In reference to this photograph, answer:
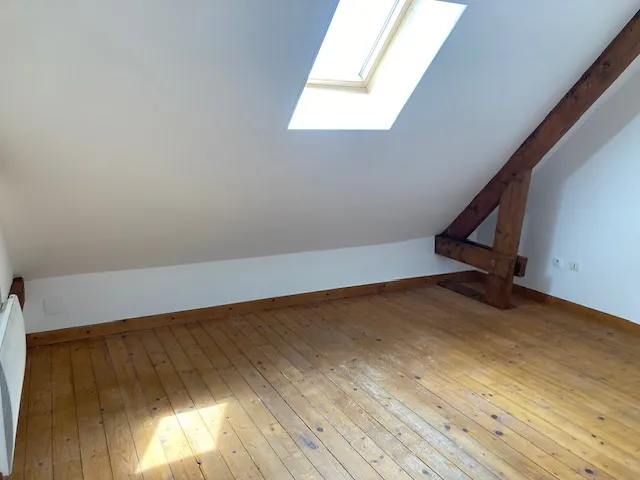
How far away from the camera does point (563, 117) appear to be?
3.25 meters

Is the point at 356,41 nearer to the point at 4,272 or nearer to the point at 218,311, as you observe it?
the point at 218,311

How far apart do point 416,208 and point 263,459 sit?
7.72 feet

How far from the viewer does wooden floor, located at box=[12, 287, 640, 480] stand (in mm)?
2096

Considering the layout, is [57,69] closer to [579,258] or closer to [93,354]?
[93,354]

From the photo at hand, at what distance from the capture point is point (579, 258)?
3.87m

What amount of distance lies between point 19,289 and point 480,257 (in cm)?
324

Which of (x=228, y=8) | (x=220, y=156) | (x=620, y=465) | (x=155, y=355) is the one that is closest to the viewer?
(x=228, y=8)

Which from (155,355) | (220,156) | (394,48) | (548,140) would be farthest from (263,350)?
(548,140)

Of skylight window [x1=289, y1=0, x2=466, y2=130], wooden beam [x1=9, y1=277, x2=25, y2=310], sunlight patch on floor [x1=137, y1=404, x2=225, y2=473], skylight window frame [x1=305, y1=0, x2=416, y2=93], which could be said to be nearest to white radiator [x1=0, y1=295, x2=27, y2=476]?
wooden beam [x1=9, y1=277, x2=25, y2=310]

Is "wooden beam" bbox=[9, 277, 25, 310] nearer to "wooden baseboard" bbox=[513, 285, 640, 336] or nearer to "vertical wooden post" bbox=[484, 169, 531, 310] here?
"vertical wooden post" bbox=[484, 169, 531, 310]

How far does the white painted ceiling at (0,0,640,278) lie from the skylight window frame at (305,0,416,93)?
0.31 m

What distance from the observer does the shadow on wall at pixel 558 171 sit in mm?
3441

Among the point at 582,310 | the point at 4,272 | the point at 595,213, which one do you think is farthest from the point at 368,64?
the point at 582,310

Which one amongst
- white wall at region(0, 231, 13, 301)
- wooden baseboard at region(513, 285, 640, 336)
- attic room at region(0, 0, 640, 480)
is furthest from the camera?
wooden baseboard at region(513, 285, 640, 336)
